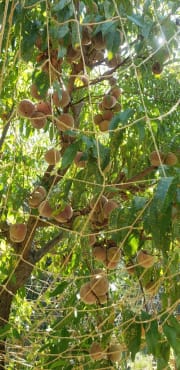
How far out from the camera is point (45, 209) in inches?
49.8

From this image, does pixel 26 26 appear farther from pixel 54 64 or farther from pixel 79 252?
pixel 79 252

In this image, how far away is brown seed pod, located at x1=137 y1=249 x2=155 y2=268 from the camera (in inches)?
44.3

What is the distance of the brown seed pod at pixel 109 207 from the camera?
3.92ft

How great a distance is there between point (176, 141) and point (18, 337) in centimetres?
61

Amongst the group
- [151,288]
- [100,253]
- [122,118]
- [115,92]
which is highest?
[115,92]

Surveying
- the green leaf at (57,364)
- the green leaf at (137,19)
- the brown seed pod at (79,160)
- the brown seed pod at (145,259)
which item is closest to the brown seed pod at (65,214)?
the brown seed pod at (79,160)

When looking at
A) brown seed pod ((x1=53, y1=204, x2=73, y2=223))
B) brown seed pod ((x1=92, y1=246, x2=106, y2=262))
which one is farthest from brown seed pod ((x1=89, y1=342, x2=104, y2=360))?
brown seed pod ((x1=53, y1=204, x2=73, y2=223))

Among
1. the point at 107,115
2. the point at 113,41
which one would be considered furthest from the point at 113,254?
the point at 113,41

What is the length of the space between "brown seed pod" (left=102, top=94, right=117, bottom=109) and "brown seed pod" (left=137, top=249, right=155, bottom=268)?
42 cm

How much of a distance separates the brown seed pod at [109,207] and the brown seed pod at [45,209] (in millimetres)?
136

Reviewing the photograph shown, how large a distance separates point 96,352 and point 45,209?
0.36 meters

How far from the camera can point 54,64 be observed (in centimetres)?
130

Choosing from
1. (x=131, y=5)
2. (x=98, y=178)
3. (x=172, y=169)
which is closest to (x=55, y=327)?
(x=98, y=178)

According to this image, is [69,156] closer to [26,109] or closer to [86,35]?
[26,109]
